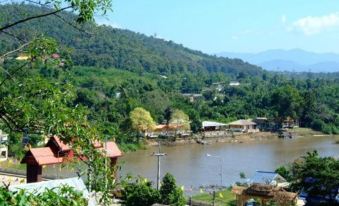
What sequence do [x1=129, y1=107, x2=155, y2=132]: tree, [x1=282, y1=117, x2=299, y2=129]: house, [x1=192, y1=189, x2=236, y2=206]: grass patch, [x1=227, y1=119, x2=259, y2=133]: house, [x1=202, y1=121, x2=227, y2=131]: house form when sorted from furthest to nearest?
[x1=282, y1=117, x2=299, y2=129]: house
[x1=227, y1=119, x2=259, y2=133]: house
[x1=202, y1=121, x2=227, y2=131]: house
[x1=129, y1=107, x2=155, y2=132]: tree
[x1=192, y1=189, x2=236, y2=206]: grass patch

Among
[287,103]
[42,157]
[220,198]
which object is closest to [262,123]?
[287,103]

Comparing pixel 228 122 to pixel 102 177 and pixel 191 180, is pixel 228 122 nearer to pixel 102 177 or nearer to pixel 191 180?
pixel 191 180

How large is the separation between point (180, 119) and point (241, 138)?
4.31 m

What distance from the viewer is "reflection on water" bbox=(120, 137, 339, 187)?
74.9 feet

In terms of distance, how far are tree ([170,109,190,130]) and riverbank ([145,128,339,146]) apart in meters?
0.94

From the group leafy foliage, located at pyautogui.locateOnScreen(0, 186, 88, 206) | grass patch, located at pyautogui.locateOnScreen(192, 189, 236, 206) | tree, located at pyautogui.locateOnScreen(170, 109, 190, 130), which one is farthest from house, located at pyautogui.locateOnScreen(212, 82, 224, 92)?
leafy foliage, located at pyautogui.locateOnScreen(0, 186, 88, 206)

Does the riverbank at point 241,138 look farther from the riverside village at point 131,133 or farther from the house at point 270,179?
the house at point 270,179

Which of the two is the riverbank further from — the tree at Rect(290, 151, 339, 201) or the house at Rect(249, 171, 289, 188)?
the tree at Rect(290, 151, 339, 201)

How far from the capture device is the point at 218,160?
2689cm

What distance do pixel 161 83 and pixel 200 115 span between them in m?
17.6

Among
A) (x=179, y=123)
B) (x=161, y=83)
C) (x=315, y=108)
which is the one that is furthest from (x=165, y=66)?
(x=179, y=123)

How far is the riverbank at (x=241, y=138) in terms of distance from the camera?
34781 mm

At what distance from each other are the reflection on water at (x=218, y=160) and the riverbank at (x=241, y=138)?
0.98 meters

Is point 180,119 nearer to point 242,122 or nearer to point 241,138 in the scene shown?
point 241,138
